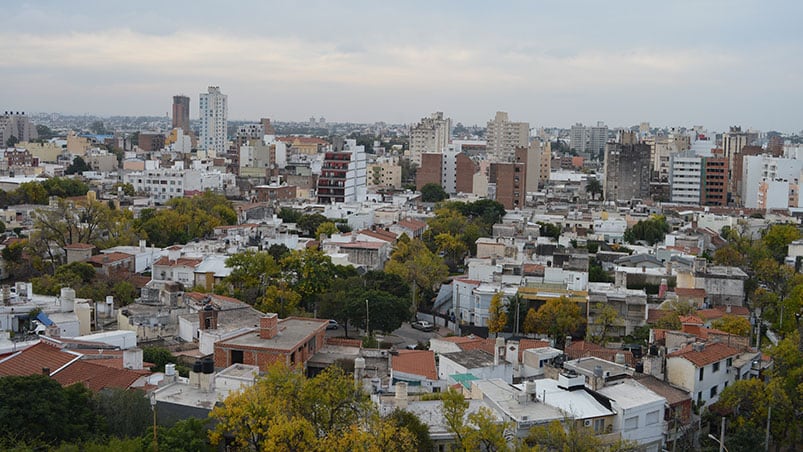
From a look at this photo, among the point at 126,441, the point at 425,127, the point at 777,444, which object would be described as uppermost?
the point at 425,127

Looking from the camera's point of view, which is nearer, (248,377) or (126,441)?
(126,441)

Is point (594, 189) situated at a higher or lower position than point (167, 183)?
lower

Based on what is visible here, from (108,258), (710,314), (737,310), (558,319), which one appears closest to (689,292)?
(737,310)

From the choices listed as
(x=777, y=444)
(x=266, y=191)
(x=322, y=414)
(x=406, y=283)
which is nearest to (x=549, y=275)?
(x=406, y=283)

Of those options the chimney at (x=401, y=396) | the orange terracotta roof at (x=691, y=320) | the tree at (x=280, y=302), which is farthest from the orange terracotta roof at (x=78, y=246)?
the chimney at (x=401, y=396)

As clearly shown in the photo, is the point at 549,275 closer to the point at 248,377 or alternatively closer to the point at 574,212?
the point at 248,377

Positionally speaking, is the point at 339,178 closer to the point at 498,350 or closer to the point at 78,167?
the point at 78,167

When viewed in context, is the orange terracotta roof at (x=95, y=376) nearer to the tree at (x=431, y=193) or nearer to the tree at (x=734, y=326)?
the tree at (x=734, y=326)
